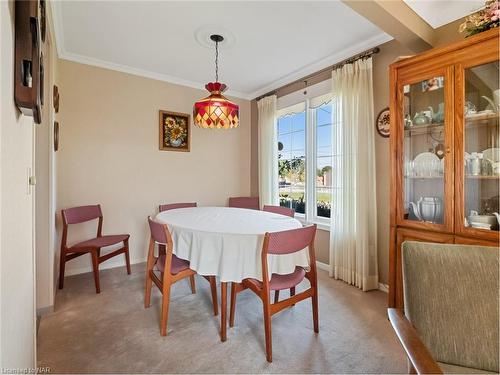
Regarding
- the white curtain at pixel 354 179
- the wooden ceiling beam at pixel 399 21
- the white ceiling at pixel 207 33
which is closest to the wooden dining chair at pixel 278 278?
the white curtain at pixel 354 179

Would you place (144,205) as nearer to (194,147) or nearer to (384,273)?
(194,147)

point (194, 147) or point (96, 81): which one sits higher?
point (96, 81)

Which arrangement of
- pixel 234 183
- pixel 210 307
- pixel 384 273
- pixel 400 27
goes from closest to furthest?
pixel 400 27 → pixel 210 307 → pixel 384 273 → pixel 234 183

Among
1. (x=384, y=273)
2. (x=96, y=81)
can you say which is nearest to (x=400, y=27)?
(x=384, y=273)

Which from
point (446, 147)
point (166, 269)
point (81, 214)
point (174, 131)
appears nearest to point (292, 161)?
point (174, 131)

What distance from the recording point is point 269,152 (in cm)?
390

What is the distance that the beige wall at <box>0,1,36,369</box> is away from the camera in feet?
2.56

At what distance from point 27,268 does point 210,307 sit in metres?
1.49

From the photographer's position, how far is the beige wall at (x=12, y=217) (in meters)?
0.78

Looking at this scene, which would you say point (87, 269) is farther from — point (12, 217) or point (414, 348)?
point (414, 348)

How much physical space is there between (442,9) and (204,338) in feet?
10.3

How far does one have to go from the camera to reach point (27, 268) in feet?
3.90

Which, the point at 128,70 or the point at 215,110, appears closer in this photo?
the point at 215,110

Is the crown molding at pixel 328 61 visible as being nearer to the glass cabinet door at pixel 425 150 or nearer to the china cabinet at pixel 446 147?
the china cabinet at pixel 446 147
